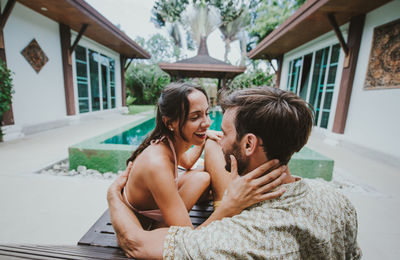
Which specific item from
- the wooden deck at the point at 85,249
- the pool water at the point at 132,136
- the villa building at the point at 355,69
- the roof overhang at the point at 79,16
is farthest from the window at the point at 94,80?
the wooden deck at the point at 85,249

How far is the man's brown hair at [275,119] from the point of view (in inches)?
30.2

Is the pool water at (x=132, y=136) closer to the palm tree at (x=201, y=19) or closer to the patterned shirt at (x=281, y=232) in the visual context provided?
the patterned shirt at (x=281, y=232)

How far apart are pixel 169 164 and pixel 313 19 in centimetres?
584

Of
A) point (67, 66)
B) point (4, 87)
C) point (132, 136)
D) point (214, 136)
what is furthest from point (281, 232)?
point (67, 66)

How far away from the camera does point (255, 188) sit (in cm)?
76

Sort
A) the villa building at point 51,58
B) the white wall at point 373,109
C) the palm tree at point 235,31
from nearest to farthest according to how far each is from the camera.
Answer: the white wall at point 373,109 < the villa building at point 51,58 < the palm tree at point 235,31

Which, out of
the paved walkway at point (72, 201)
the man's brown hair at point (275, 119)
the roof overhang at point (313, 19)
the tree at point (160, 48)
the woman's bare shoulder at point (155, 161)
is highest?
the tree at point (160, 48)

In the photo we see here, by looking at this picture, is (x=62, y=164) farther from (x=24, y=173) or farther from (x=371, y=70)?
(x=371, y=70)

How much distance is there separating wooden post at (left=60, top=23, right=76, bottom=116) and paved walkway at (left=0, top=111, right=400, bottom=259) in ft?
11.1

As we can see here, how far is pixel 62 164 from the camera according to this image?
3.41 metres

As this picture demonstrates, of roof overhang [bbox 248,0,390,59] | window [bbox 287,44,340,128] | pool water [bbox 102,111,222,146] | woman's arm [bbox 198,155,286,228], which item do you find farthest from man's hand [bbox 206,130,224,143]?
window [bbox 287,44,340,128]

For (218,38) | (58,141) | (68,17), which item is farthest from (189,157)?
(218,38)

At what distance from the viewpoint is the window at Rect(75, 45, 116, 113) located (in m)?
7.82

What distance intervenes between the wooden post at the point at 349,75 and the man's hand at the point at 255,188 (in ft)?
18.0
